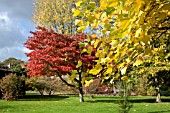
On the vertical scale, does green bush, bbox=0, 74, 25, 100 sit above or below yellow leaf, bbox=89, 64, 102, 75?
above

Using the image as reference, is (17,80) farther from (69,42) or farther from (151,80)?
(151,80)

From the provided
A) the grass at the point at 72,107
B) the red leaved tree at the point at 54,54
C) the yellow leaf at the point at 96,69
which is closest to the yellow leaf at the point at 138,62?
the yellow leaf at the point at 96,69

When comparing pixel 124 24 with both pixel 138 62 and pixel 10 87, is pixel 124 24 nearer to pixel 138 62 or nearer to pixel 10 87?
pixel 138 62

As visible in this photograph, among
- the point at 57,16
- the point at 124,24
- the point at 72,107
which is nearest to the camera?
the point at 124,24

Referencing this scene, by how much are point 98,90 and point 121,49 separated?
36.2m

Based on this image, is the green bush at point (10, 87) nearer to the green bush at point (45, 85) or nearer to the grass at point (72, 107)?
the grass at point (72, 107)

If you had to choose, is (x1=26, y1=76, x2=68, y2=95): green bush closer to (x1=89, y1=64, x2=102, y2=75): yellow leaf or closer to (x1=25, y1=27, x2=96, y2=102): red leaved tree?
(x1=25, y1=27, x2=96, y2=102): red leaved tree

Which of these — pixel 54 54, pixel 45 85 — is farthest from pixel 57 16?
pixel 54 54

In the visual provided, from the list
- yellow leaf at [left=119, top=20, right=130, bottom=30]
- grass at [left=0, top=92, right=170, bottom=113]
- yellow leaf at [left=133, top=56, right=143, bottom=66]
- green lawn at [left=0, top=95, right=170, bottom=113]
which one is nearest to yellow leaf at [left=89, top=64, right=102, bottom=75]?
yellow leaf at [left=133, top=56, right=143, bottom=66]

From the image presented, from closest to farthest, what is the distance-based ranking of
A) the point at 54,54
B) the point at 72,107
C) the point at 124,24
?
1. the point at 124,24
2. the point at 72,107
3. the point at 54,54

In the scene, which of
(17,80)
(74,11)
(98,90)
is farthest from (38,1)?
(74,11)

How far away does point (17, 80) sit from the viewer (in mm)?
24375

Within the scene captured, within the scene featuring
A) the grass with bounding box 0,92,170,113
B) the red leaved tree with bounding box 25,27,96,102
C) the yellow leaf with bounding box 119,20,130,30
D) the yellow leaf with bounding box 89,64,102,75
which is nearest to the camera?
the yellow leaf with bounding box 119,20,130,30

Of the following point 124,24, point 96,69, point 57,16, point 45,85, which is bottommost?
point 96,69
